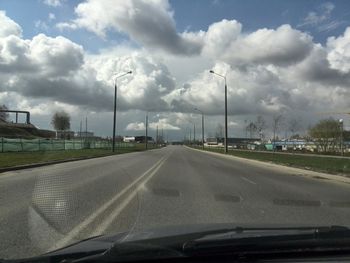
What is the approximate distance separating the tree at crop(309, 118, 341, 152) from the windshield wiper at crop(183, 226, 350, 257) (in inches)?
3745

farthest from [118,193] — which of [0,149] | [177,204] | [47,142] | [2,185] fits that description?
[47,142]

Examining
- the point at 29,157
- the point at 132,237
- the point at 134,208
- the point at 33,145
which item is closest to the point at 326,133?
the point at 33,145

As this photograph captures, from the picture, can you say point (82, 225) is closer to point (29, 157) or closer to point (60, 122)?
point (29, 157)

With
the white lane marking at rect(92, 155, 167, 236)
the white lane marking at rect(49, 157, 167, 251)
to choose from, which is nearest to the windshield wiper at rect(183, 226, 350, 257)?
the white lane marking at rect(49, 157, 167, 251)

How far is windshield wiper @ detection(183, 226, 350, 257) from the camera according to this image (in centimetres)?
440

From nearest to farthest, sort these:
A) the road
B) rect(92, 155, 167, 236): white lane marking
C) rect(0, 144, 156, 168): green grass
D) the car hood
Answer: the car hood, the road, rect(92, 155, 167, 236): white lane marking, rect(0, 144, 156, 168): green grass

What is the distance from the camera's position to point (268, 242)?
457cm

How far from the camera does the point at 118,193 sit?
15.1 metres

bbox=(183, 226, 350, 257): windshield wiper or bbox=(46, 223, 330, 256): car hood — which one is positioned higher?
bbox=(183, 226, 350, 257): windshield wiper

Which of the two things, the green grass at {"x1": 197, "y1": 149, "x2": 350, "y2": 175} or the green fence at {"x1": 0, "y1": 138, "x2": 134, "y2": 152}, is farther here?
the green fence at {"x1": 0, "y1": 138, "x2": 134, "y2": 152}

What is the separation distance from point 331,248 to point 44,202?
29.4 ft

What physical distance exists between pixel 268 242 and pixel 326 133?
103 meters

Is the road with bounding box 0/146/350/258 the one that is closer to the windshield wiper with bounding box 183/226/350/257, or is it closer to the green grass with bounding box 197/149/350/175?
the windshield wiper with bounding box 183/226/350/257

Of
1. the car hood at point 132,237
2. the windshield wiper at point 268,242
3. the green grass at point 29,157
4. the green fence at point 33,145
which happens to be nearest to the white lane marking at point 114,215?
the car hood at point 132,237
